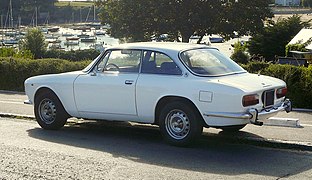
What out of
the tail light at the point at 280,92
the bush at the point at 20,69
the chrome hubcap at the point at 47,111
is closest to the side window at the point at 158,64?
the tail light at the point at 280,92

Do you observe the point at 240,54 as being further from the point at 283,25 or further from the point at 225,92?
the point at 225,92

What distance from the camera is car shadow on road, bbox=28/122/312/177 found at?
755cm

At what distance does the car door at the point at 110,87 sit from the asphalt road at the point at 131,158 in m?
0.46


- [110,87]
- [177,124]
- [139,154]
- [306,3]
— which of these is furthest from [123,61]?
[306,3]

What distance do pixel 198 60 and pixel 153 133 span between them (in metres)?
1.61

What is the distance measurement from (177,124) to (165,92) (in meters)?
0.51

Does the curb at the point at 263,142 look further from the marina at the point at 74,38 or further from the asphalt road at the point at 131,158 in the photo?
the marina at the point at 74,38

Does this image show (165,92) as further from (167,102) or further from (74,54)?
(74,54)

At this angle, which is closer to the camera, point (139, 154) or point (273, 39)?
point (139, 154)

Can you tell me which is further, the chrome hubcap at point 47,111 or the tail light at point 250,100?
the chrome hubcap at point 47,111

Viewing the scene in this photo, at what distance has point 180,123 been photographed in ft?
28.7

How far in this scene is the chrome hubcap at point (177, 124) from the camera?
866 centimetres

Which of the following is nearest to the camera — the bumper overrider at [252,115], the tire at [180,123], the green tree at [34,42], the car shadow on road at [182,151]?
the car shadow on road at [182,151]

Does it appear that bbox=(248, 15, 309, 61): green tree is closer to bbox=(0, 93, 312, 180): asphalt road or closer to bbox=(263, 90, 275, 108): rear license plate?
bbox=(0, 93, 312, 180): asphalt road
